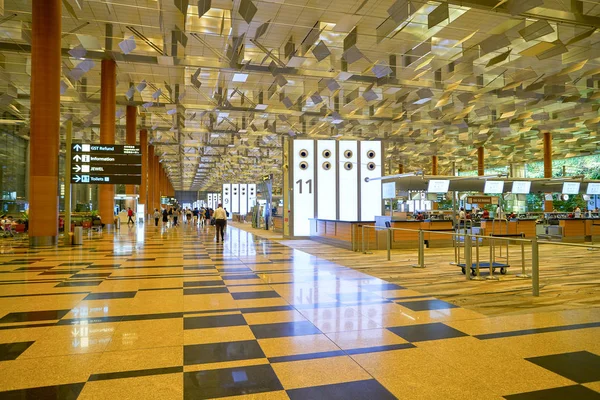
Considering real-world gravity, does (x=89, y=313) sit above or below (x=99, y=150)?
below

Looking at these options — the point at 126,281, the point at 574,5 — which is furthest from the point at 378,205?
the point at 126,281

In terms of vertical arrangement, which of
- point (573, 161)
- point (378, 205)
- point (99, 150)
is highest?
point (573, 161)

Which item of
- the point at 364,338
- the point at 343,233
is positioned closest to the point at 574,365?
the point at 364,338

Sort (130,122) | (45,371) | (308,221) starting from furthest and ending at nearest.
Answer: (130,122) < (308,221) < (45,371)

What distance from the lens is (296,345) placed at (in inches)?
153

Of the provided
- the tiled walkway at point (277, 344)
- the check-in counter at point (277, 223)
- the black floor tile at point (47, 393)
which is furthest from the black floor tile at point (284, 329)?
the check-in counter at point (277, 223)

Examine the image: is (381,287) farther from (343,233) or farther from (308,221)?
(308,221)

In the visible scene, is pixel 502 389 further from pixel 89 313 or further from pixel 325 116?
pixel 325 116

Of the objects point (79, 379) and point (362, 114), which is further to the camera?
point (362, 114)

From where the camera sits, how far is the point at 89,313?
502 centimetres

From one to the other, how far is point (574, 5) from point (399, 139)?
62.2 feet

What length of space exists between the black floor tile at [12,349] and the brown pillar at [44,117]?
10.1 metres

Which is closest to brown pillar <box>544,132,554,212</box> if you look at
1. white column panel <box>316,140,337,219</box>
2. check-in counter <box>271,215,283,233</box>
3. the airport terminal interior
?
the airport terminal interior

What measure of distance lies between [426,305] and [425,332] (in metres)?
1.30
